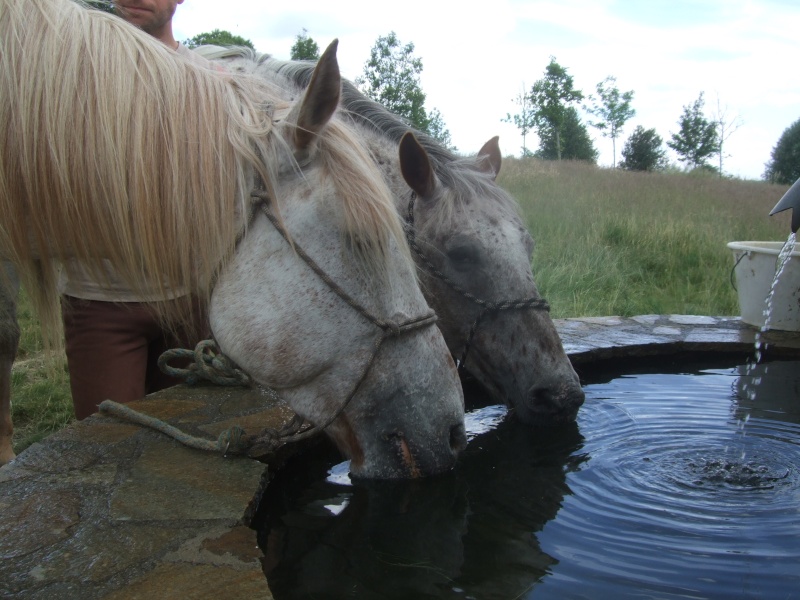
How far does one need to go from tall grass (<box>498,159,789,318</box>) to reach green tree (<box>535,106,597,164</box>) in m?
16.2

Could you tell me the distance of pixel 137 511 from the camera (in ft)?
5.27

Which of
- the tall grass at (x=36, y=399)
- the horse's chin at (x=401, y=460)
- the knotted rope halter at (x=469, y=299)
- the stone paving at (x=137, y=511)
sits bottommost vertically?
the tall grass at (x=36, y=399)

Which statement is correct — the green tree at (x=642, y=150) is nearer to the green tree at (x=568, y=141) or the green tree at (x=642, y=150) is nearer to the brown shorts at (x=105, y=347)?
the green tree at (x=568, y=141)

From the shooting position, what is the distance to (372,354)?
1712mm

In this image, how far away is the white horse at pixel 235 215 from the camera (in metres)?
1.61

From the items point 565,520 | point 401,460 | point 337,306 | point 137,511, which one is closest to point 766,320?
point 565,520

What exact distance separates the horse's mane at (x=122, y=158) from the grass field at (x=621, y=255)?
2026mm

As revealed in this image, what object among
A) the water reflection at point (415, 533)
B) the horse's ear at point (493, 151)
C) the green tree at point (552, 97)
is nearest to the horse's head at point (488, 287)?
the water reflection at point (415, 533)

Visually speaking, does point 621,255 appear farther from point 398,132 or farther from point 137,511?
point 137,511

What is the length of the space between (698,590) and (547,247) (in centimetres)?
677

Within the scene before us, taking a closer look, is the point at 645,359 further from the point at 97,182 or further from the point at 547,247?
the point at 547,247

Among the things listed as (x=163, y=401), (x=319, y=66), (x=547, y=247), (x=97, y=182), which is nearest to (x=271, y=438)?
(x=163, y=401)

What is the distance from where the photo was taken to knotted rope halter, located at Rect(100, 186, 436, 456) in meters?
1.69

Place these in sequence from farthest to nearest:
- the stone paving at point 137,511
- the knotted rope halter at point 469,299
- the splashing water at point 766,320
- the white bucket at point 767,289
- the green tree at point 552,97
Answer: the green tree at point 552,97
the white bucket at point 767,289
the splashing water at point 766,320
the knotted rope halter at point 469,299
the stone paving at point 137,511
